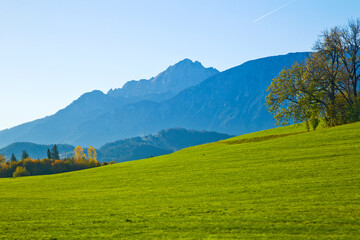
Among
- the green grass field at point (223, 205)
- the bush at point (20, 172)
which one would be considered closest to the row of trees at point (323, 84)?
the green grass field at point (223, 205)

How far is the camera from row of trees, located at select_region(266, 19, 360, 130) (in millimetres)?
58125

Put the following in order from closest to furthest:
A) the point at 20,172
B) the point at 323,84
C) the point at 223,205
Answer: the point at 223,205 → the point at 323,84 → the point at 20,172

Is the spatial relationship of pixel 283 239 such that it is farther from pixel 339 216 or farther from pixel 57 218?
pixel 57 218

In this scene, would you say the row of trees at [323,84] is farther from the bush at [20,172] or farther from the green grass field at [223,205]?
the bush at [20,172]

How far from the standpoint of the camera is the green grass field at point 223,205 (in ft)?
54.9

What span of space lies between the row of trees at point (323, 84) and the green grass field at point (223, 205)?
19.4 m

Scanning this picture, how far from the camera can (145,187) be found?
33562mm

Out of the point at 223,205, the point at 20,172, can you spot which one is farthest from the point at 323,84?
the point at 20,172

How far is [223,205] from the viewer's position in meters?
21.8

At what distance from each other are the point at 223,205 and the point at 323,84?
4670 centimetres

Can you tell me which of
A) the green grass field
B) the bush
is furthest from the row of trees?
the bush

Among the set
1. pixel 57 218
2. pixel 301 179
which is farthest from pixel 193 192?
pixel 57 218

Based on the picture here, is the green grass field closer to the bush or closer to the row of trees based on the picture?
the row of trees

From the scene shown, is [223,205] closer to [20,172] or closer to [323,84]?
[323,84]
